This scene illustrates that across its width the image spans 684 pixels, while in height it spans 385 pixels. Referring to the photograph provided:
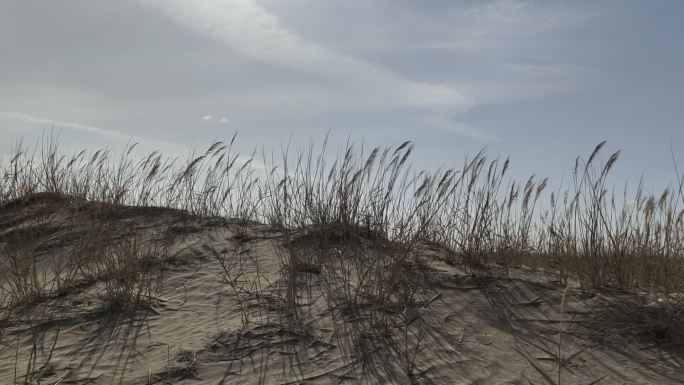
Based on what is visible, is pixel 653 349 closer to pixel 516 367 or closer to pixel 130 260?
pixel 516 367

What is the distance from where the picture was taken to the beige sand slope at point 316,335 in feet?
7.28

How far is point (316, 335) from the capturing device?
2.51m

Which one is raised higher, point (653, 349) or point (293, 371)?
point (653, 349)

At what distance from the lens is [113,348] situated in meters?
2.49

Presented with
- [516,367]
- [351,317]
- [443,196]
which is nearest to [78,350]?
[351,317]

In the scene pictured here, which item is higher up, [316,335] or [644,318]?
[644,318]

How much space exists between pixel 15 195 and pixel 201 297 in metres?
3.95

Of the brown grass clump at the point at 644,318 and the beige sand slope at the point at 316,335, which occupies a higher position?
the brown grass clump at the point at 644,318

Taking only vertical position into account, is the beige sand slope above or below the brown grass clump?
below

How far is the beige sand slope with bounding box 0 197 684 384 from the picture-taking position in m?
2.22

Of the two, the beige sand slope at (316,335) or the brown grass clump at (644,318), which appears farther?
the brown grass clump at (644,318)

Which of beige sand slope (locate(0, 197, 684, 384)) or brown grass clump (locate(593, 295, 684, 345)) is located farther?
brown grass clump (locate(593, 295, 684, 345))

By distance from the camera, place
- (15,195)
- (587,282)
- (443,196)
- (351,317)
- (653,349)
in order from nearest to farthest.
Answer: (653,349)
(351,317)
(587,282)
(443,196)
(15,195)

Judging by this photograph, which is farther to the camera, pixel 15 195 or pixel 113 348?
pixel 15 195
